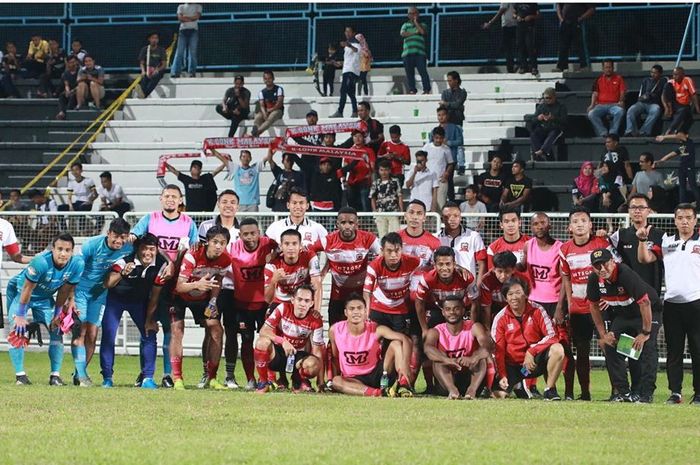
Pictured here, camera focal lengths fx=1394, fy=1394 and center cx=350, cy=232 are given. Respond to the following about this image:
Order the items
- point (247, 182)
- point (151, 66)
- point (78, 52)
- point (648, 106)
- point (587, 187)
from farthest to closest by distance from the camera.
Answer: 1. point (78, 52)
2. point (151, 66)
3. point (247, 182)
4. point (648, 106)
5. point (587, 187)

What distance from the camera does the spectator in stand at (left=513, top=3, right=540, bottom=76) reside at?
92.4 ft

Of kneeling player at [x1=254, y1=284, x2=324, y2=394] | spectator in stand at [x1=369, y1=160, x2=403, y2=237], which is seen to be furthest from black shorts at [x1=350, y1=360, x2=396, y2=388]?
spectator in stand at [x1=369, y1=160, x2=403, y2=237]

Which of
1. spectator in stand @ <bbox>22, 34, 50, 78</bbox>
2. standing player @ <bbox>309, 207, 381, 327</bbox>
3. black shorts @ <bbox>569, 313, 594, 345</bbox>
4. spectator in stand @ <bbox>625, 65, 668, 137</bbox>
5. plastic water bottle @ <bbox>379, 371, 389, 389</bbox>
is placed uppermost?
spectator in stand @ <bbox>22, 34, 50, 78</bbox>

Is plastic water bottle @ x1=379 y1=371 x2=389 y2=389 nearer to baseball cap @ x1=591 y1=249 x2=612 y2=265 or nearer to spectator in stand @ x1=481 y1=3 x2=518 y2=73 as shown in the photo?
baseball cap @ x1=591 y1=249 x2=612 y2=265

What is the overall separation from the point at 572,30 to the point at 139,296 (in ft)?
47.6

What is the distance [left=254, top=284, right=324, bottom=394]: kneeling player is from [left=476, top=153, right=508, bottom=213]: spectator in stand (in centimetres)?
760

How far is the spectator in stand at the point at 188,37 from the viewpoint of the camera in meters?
31.1

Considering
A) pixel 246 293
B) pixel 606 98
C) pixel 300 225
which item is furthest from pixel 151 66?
pixel 246 293

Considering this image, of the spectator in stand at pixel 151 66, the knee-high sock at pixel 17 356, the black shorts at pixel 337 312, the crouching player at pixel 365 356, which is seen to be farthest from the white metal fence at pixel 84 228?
the spectator in stand at pixel 151 66

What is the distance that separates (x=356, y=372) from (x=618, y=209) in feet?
26.0

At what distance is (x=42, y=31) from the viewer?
3484 cm

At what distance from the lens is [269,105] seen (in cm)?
2938

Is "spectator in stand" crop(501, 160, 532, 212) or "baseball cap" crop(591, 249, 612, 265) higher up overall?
"spectator in stand" crop(501, 160, 532, 212)

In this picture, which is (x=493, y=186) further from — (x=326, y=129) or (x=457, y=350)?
(x=457, y=350)
